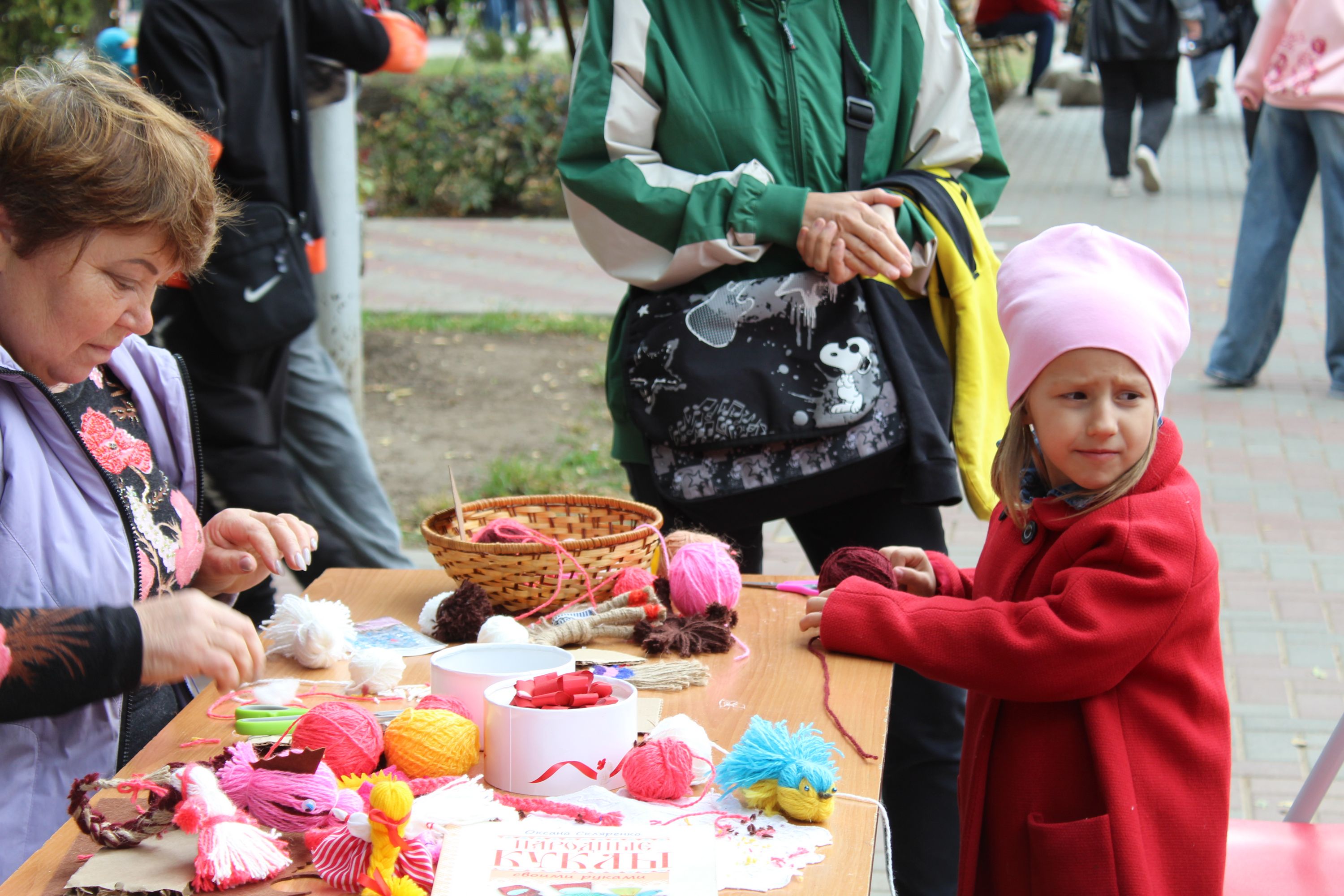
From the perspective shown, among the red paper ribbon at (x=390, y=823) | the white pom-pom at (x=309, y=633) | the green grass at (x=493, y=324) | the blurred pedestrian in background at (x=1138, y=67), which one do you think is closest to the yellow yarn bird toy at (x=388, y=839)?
the red paper ribbon at (x=390, y=823)

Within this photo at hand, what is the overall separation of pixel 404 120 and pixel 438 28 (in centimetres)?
1843

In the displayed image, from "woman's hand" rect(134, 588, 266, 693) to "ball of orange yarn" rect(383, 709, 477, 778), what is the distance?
0.56 feet

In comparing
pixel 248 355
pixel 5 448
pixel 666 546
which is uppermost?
pixel 5 448

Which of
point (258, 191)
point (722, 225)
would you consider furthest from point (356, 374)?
point (722, 225)

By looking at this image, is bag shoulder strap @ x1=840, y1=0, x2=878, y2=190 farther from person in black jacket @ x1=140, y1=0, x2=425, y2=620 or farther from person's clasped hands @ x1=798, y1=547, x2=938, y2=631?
person in black jacket @ x1=140, y1=0, x2=425, y2=620

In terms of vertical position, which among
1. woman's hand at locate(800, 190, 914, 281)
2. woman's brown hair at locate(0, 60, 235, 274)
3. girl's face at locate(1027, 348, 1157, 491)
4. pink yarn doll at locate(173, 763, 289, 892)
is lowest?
pink yarn doll at locate(173, 763, 289, 892)

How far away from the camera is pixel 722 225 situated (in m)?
2.24

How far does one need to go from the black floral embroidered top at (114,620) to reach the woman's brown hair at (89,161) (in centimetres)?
26

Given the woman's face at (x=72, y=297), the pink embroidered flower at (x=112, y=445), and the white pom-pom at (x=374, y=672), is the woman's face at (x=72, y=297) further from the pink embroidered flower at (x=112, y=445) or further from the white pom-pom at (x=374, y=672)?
the white pom-pom at (x=374, y=672)

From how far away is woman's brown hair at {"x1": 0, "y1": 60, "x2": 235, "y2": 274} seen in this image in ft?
5.23

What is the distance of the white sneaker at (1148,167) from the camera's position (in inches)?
411

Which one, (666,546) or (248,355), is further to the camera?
(248,355)

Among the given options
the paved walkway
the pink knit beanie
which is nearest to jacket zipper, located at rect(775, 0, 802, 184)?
the pink knit beanie

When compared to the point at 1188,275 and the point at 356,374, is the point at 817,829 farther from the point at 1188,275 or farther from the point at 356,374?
the point at 1188,275
